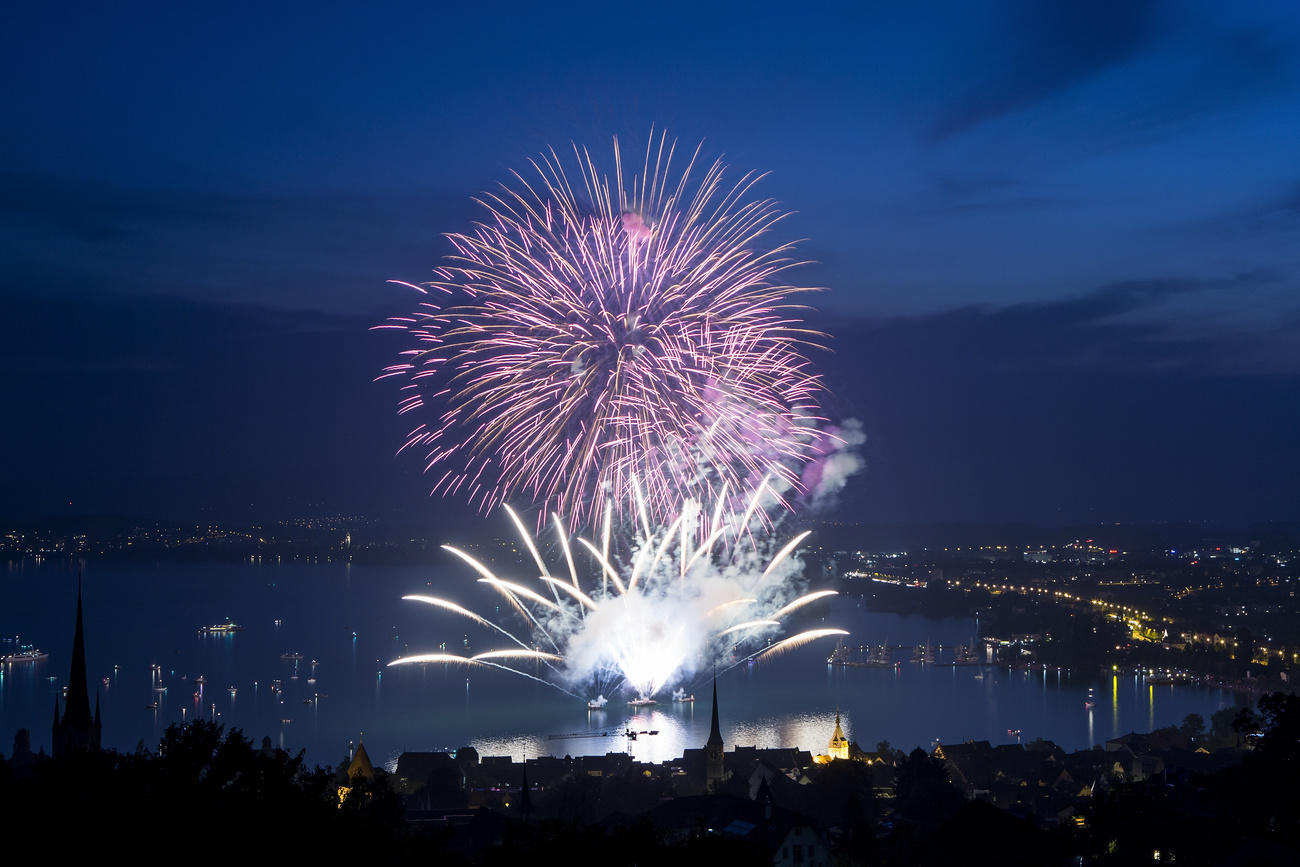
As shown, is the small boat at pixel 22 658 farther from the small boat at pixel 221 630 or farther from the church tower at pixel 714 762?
the church tower at pixel 714 762

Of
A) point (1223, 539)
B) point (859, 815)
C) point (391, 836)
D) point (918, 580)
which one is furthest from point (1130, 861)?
point (1223, 539)

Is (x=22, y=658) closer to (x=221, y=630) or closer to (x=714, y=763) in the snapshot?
(x=221, y=630)

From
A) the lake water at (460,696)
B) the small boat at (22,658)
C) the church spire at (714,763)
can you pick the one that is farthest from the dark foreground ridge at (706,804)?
the small boat at (22,658)

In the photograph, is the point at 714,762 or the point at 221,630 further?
the point at 221,630

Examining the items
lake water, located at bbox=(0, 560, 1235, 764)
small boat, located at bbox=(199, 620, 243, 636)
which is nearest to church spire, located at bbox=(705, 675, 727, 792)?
lake water, located at bbox=(0, 560, 1235, 764)

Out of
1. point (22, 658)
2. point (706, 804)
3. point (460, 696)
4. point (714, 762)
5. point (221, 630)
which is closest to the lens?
point (706, 804)

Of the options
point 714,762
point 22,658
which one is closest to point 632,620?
point 714,762

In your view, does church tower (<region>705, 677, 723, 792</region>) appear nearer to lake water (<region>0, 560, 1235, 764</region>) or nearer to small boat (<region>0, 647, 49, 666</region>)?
lake water (<region>0, 560, 1235, 764</region>)
